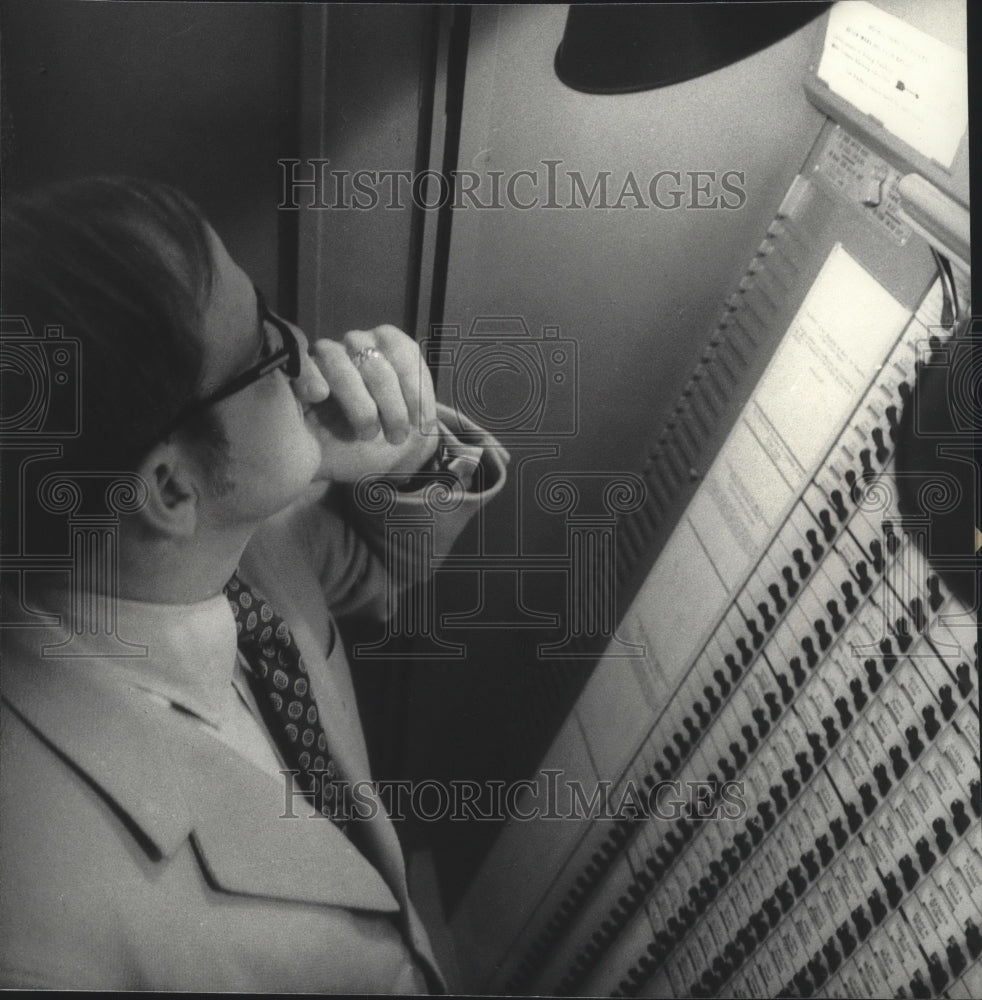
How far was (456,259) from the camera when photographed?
1.18 metres

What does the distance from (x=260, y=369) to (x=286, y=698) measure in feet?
1.13

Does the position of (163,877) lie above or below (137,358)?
below

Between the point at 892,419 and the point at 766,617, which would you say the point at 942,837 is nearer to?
the point at 766,617

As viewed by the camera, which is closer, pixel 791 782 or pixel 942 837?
pixel 942 837

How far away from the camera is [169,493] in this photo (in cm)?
115

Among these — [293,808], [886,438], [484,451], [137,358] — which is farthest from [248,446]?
[886,438]

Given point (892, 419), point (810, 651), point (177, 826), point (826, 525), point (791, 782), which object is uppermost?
point (892, 419)

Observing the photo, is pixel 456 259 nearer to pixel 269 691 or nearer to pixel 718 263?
pixel 718 263

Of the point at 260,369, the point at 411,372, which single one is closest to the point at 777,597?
the point at 411,372

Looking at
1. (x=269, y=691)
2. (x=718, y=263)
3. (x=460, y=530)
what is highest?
(x=718, y=263)

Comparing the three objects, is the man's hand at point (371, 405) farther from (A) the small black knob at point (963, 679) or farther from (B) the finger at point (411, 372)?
(A) the small black knob at point (963, 679)

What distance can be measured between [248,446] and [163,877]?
0.44 m

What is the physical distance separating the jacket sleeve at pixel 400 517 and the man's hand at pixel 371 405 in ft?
0.07

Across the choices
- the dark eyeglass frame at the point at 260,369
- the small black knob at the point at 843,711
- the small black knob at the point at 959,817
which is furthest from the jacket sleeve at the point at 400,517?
the small black knob at the point at 959,817
